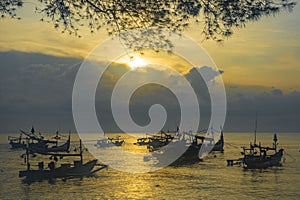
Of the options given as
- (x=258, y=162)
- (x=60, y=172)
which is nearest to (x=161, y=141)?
(x=258, y=162)

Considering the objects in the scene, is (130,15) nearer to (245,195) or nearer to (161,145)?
(245,195)

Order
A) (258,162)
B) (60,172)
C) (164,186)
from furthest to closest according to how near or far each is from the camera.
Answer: (258,162) → (60,172) → (164,186)

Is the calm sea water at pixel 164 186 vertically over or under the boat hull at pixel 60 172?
under

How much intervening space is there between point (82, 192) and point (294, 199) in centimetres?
2298

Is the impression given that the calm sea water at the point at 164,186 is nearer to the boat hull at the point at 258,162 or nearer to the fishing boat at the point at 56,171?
the fishing boat at the point at 56,171

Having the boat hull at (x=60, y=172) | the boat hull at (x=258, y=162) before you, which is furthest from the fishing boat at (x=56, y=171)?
the boat hull at (x=258, y=162)

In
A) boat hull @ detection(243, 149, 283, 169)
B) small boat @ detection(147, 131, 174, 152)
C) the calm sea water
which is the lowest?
the calm sea water

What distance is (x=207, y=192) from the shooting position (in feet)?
156

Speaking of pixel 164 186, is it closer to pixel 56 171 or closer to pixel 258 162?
pixel 56 171

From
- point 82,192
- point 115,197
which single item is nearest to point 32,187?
point 82,192

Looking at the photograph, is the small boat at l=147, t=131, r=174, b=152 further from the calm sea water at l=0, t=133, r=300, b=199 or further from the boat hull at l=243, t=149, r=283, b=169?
the calm sea water at l=0, t=133, r=300, b=199

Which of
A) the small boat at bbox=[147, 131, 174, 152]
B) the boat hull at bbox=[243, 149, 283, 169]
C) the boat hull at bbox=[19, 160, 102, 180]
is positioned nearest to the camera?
the boat hull at bbox=[19, 160, 102, 180]

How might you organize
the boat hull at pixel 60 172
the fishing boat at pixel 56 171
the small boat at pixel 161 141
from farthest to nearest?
the small boat at pixel 161 141 < the boat hull at pixel 60 172 < the fishing boat at pixel 56 171

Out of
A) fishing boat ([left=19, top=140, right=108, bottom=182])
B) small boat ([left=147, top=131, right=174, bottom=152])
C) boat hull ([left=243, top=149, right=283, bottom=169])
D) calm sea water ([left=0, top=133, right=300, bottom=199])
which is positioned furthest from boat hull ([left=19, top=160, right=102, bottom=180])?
small boat ([left=147, top=131, right=174, bottom=152])
